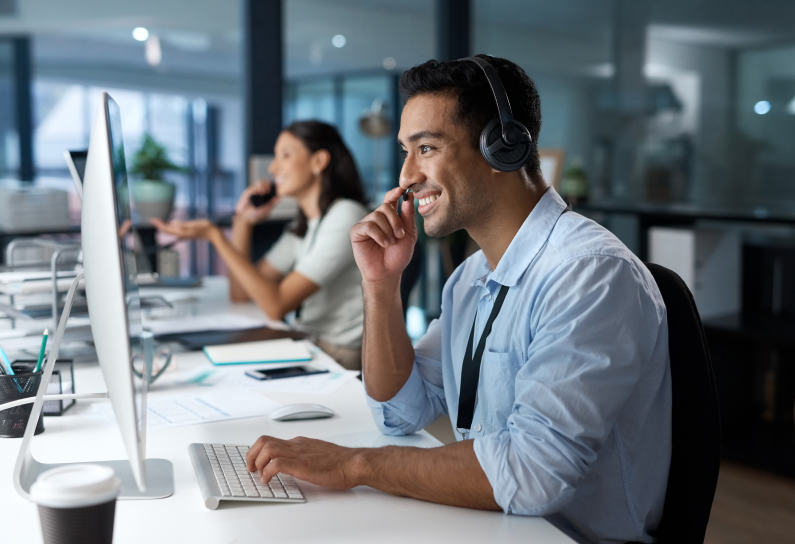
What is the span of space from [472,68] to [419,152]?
161 millimetres

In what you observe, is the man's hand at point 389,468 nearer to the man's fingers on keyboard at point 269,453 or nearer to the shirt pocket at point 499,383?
the man's fingers on keyboard at point 269,453

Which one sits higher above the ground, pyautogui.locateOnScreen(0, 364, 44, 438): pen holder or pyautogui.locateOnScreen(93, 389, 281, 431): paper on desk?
pyautogui.locateOnScreen(0, 364, 44, 438): pen holder

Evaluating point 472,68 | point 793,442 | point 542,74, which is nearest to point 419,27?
point 542,74

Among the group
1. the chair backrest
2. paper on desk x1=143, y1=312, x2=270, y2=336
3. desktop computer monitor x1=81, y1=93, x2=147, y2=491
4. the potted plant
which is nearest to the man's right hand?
the chair backrest

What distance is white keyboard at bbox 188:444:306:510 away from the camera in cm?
99

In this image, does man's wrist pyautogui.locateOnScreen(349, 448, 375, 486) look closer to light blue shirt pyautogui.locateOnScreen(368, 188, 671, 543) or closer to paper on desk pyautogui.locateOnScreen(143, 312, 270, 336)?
light blue shirt pyautogui.locateOnScreen(368, 188, 671, 543)

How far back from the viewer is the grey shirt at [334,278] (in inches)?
97.3

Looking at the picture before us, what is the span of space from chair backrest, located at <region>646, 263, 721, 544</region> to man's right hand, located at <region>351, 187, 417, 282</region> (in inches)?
18.9

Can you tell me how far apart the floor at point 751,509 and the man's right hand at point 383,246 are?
0.81 meters

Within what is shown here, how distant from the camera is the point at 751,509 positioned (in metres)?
2.64

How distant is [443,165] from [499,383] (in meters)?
0.37

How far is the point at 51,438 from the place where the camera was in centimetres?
127

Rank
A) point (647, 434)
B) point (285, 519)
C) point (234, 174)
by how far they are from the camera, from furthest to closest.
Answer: point (234, 174)
point (647, 434)
point (285, 519)

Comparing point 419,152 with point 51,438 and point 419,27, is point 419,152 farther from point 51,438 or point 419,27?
point 419,27
